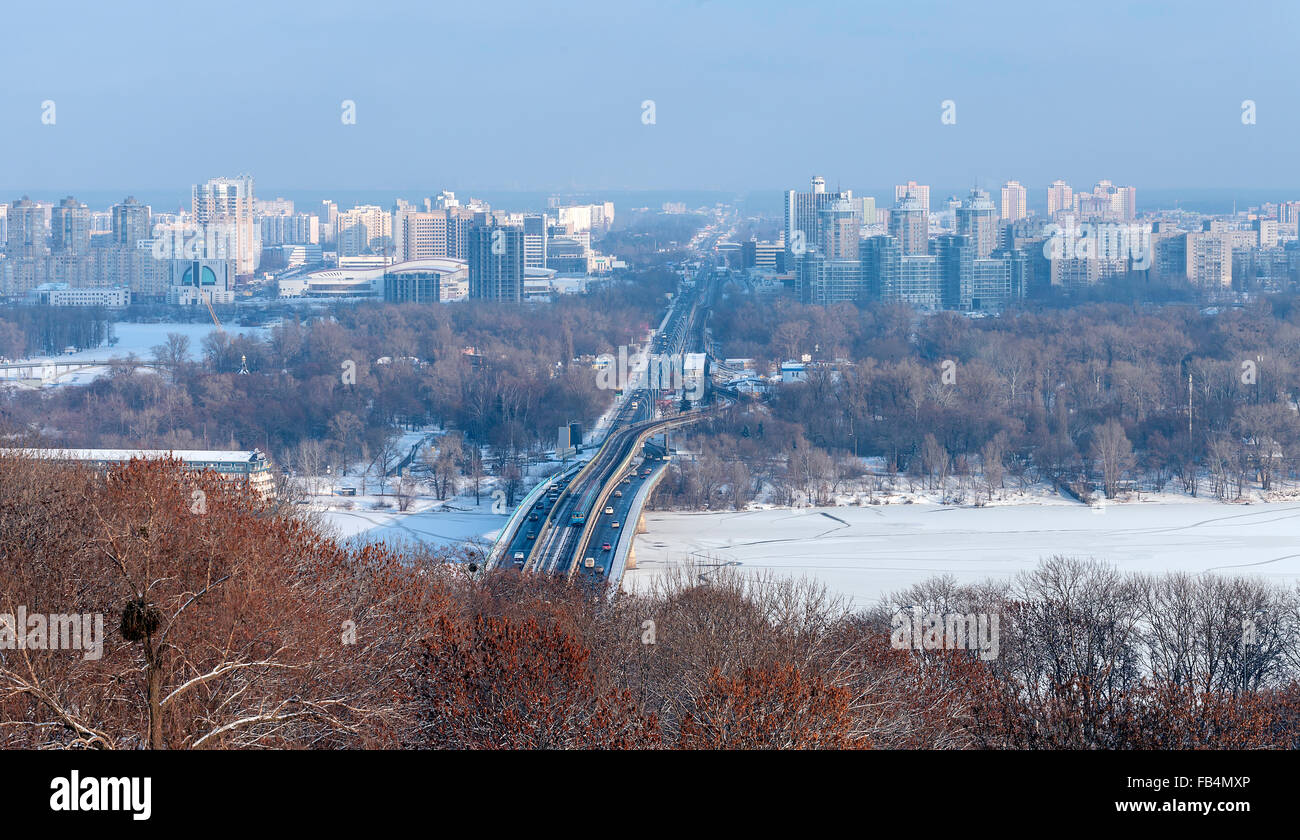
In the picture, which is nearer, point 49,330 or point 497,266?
point 49,330

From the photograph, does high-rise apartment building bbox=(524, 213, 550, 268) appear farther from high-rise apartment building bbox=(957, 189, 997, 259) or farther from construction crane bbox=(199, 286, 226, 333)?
high-rise apartment building bbox=(957, 189, 997, 259)

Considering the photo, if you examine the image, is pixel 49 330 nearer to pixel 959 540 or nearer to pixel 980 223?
pixel 959 540

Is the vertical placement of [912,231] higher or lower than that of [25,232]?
lower

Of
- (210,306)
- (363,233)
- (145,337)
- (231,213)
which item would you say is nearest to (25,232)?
(231,213)

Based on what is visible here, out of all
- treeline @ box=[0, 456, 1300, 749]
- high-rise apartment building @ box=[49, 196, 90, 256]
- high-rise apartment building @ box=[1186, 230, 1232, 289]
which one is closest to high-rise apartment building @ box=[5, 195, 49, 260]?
high-rise apartment building @ box=[49, 196, 90, 256]

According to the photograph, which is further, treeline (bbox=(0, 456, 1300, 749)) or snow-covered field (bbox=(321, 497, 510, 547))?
snow-covered field (bbox=(321, 497, 510, 547))

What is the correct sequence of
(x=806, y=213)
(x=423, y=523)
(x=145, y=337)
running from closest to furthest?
(x=423, y=523), (x=145, y=337), (x=806, y=213)

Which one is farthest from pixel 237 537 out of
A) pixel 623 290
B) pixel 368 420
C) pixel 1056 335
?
pixel 623 290
